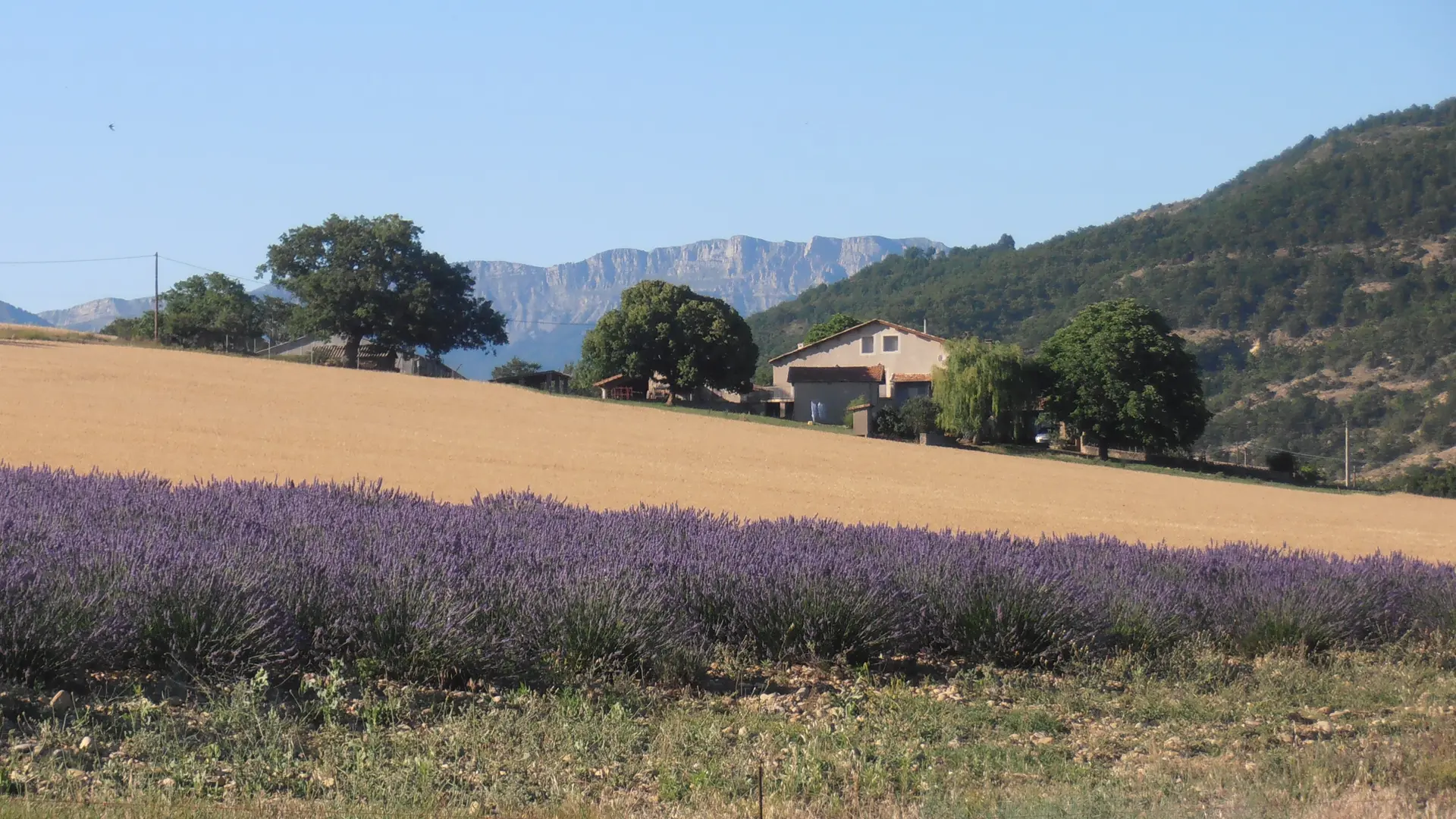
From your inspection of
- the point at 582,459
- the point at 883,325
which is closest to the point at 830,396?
the point at 883,325

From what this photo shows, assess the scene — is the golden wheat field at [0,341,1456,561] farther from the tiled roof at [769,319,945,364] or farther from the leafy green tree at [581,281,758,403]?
the tiled roof at [769,319,945,364]

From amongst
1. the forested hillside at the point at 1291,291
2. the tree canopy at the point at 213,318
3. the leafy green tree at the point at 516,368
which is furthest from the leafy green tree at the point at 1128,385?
the leafy green tree at the point at 516,368

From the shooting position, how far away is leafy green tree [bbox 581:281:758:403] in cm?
7244

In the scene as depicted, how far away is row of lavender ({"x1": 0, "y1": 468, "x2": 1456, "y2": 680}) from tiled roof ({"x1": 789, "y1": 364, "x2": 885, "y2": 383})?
61.8m

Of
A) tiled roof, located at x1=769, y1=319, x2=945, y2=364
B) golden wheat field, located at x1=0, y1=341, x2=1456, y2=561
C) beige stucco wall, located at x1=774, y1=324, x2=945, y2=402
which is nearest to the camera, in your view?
golden wheat field, located at x1=0, y1=341, x2=1456, y2=561

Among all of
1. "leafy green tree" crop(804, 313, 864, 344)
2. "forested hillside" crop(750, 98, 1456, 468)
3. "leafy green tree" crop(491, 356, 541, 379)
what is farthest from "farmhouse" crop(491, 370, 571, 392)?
"forested hillside" crop(750, 98, 1456, 468)

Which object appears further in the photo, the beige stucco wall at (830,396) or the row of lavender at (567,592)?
the beige stucco wall at (830,396)

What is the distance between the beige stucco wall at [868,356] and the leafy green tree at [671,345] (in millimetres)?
4499

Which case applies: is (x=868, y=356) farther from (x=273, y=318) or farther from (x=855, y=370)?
(x=273, y=318)

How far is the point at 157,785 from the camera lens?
15.4 ft

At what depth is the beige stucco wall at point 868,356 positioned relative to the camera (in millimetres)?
75375

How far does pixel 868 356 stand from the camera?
77438 mm

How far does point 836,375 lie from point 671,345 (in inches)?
388

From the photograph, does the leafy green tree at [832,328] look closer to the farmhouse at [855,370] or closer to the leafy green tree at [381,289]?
the farmhouse at [855,370]
